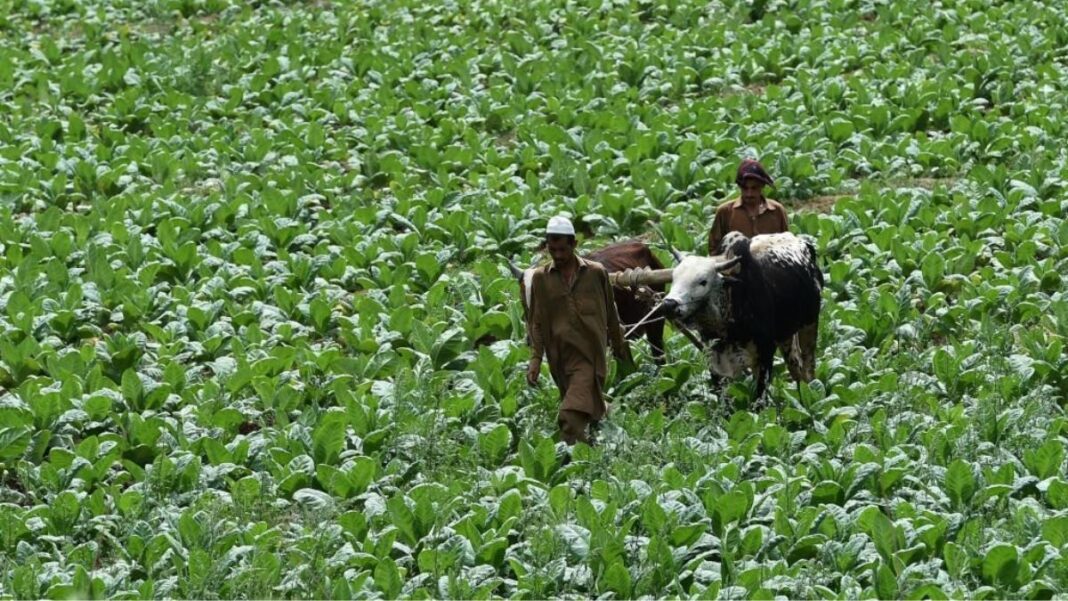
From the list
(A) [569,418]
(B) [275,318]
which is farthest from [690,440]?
(B) [275,318]

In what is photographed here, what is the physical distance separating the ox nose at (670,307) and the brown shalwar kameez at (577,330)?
37 centimetres

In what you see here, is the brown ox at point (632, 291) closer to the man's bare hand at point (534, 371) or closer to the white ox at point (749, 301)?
the white ox at point (749, 301)

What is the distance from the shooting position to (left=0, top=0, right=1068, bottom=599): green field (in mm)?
9953

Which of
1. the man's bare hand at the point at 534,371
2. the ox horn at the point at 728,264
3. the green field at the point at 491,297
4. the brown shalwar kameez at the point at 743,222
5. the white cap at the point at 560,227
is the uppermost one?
the white cap at the point at 560,227

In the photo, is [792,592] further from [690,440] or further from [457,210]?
[457,210]

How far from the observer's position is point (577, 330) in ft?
37.4

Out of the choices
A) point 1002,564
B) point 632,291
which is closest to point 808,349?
point 632,291

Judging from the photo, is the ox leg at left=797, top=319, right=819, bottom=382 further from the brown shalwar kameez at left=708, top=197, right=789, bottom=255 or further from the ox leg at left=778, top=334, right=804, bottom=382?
the brown shalwar kameez at left=708, top=197, right=789, bottom=255

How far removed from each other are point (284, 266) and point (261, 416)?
350 cm

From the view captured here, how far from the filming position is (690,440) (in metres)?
11.3

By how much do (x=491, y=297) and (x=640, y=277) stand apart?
3095mm

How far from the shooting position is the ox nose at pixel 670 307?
448 inches

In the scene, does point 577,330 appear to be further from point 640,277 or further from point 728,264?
point 728,264

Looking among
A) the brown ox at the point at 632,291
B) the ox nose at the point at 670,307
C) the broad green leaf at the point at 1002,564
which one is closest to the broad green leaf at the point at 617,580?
the broad green leaf at the point at 1002,564
